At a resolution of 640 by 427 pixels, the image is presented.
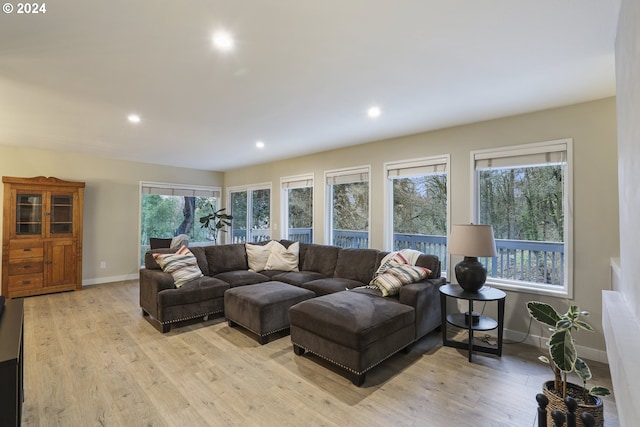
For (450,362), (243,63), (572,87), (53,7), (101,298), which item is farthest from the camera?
(101,298)

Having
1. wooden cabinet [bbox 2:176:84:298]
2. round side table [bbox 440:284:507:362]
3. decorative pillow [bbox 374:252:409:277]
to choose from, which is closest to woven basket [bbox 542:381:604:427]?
round side table [bbox 440:284:507:362]

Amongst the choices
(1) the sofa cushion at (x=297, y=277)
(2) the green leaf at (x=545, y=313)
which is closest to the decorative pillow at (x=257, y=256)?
(1) the sofa cushion at (x=297, y=277)

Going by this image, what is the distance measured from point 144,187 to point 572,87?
6.96 metres

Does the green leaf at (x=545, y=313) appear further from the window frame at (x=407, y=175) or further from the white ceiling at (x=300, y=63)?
the window frame at (x=407, y=175)

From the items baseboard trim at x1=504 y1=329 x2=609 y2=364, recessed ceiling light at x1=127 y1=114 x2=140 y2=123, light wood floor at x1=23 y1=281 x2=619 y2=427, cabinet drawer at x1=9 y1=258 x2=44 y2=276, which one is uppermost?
recessed ceiling light at x1=127 y1=114 x2=140 y2=123

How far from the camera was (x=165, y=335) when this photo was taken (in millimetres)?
3338

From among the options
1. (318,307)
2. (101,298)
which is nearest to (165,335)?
(318,307)

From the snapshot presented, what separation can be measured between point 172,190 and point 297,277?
4127 mm

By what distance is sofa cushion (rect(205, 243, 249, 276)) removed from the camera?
14.9 ft

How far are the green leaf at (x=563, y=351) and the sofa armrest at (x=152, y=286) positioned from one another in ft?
12.1

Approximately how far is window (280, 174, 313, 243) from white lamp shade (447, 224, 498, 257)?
10.1 feet

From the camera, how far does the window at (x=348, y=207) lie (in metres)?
4.81

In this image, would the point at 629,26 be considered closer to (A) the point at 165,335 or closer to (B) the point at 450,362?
(B) the point at 450,362

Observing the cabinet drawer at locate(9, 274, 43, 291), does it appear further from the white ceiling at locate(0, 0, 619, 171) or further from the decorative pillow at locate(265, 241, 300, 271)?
the decorative pillow at locate(265, 241, 300, 271)
